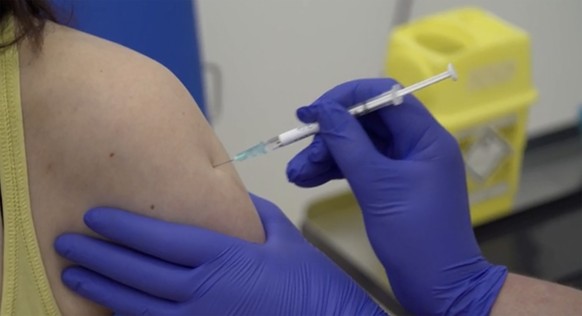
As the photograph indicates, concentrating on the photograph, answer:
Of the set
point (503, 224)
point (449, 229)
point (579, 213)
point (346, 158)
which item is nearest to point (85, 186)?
point (346, 158)

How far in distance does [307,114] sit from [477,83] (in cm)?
65

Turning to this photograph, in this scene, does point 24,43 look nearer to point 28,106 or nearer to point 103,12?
point 28,106

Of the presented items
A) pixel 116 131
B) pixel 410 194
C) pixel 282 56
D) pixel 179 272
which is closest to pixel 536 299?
pixel 410 194

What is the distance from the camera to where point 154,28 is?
48.9 inches

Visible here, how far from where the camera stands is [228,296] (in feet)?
2.81

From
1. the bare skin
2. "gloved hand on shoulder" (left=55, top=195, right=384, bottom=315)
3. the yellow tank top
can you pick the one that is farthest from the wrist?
the yellow tank top

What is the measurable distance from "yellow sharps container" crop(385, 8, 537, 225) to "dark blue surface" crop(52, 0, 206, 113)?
1.41 ft

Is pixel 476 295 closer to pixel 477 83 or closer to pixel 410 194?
pixel 410 194

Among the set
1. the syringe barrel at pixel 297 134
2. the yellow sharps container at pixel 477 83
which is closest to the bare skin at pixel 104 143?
the syringe barrel at pixel 297 134

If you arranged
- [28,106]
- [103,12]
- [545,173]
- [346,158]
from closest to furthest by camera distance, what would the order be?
[28,106] < [346,158] < [103,12] < [545,173]

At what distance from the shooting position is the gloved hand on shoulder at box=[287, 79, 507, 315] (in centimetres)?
95

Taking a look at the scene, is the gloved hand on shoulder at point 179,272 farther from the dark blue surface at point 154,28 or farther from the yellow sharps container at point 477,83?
the yellow sharps container at point 477,83

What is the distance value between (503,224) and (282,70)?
0.58 meters

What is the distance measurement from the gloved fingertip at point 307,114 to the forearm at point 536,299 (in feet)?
1.06
